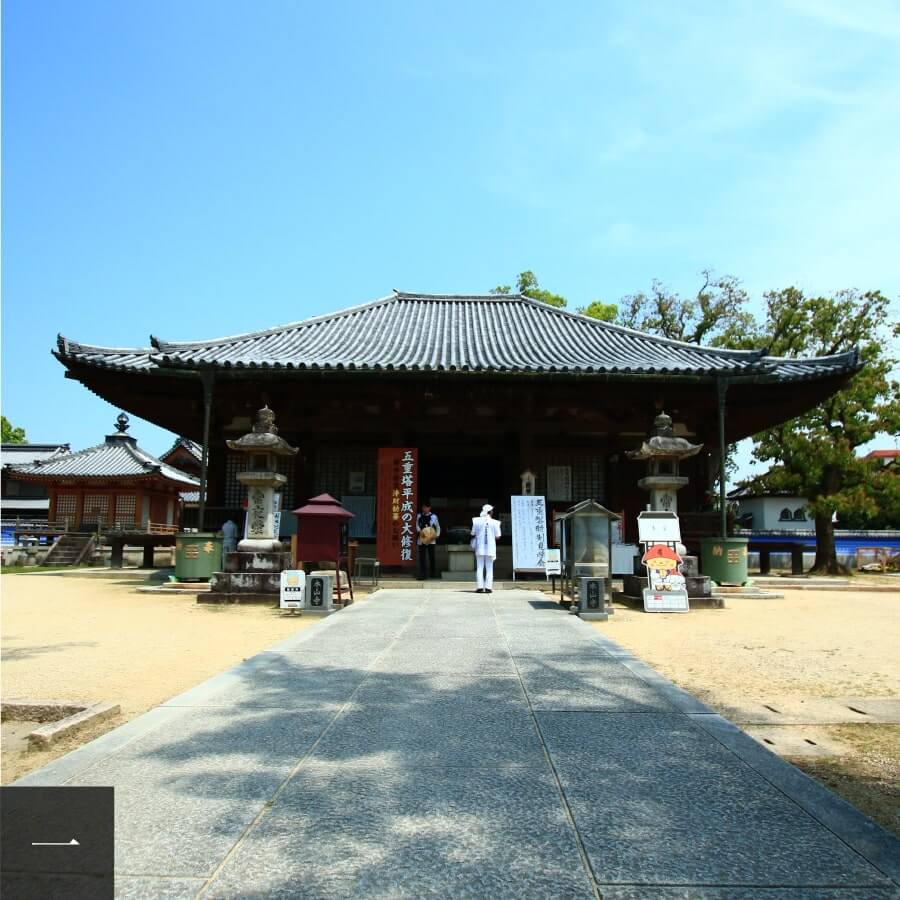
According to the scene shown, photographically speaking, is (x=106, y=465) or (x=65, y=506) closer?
(x=106, y=465)

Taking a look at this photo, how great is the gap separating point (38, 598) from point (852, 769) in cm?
1367

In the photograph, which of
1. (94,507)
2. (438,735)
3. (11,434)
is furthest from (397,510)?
(11,434)

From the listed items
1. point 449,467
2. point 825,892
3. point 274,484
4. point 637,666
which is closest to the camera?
point 825,892

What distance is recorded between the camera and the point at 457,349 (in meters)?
17.0

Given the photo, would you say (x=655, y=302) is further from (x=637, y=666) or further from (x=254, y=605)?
(x=637, y=666)

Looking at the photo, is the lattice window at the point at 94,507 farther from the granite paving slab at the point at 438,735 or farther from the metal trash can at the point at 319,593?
the granite paving slab at the point at 438,735

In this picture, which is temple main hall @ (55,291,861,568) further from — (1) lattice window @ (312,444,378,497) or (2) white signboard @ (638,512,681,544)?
(2) white signboard @ (638,512,681,544)

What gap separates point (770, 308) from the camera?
25.9m

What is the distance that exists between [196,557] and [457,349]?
25.2 feet

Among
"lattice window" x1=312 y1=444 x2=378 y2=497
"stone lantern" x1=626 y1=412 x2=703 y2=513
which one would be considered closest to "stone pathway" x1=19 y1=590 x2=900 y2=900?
"stone lantern" x1=626 y1=412 x2=703 y2=513

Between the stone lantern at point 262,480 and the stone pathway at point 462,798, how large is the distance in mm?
6781

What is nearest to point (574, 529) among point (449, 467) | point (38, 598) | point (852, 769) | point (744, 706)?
point (744, 706)

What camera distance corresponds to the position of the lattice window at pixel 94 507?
32.6 m

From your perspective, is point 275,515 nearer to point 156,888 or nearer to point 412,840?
point 412,840
